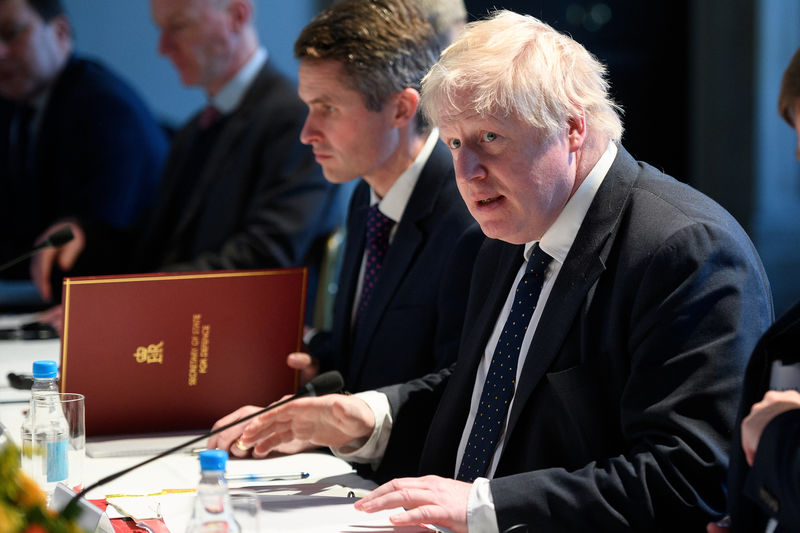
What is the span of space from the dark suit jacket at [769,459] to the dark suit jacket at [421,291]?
851 mm

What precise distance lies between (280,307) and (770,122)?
13.0ft

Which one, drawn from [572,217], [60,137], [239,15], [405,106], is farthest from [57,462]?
[60,137]

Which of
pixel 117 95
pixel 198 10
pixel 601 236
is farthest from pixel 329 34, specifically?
pixel 117 95

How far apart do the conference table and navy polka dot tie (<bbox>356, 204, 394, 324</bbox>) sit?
16.4 inches

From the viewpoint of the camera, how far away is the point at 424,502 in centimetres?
139

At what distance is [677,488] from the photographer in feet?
4.48

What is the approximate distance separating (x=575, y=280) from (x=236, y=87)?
2.44 meters

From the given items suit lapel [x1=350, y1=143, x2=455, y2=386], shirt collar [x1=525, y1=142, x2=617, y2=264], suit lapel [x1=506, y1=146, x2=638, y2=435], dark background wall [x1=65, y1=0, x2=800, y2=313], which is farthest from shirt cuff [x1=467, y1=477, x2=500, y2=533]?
dark background wall [x1=65, y1=0, x2=800, y2=313]

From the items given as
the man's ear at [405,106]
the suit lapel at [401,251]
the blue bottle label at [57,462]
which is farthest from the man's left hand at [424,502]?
the man's ear at [405,106]

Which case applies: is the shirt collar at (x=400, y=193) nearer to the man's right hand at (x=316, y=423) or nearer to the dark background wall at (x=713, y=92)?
the man's right hand at (x=316, y=423)

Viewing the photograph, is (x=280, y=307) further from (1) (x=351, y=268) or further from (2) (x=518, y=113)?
(2) (x=518, y=113)

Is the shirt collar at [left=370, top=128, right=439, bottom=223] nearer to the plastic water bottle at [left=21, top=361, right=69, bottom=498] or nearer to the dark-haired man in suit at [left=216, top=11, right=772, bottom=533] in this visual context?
the dark-haired man in suit at [left=216, top=11, right=772, bottom=533]

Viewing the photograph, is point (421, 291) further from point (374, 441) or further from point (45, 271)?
point (45, 271)

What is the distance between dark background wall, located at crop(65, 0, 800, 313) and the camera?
206 inches
